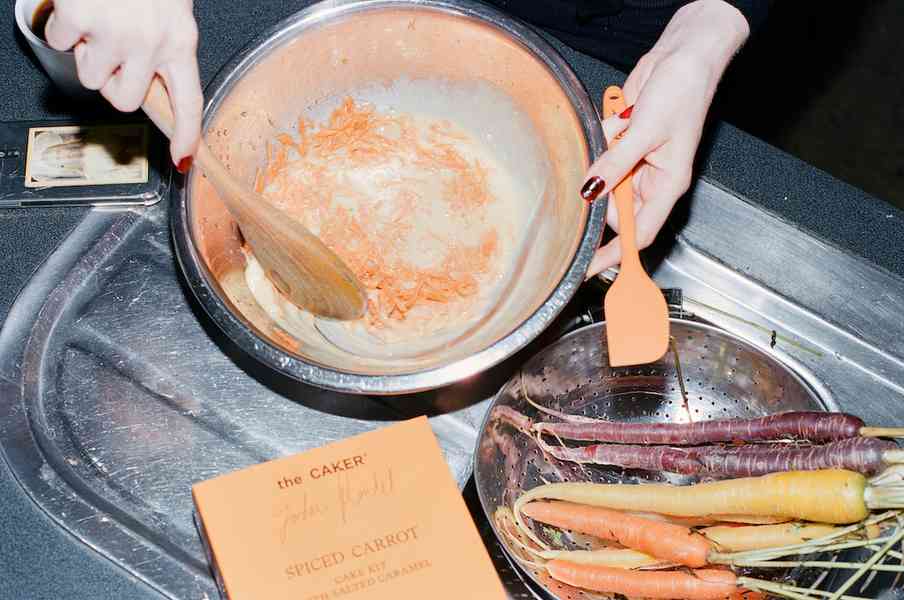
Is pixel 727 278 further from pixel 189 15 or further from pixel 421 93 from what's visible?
pixel 189 15

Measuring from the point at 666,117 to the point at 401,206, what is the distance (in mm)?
401

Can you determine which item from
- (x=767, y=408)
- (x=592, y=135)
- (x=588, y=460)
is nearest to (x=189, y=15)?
(x=592, y=135)

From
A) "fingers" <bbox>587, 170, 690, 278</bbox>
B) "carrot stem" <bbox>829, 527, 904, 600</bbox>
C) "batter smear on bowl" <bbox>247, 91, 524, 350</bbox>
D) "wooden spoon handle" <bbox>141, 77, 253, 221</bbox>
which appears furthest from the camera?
"batter smear on bowl" <bbox>247, 91, 524, 350</bbox>

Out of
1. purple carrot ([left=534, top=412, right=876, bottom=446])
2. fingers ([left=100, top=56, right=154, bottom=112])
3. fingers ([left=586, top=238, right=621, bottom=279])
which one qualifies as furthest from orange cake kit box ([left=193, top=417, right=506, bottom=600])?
fingers ([left=100, top=56, right=154, bottom=112])

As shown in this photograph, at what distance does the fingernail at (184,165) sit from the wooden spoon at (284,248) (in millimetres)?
15

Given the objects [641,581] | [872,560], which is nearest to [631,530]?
[641,581]

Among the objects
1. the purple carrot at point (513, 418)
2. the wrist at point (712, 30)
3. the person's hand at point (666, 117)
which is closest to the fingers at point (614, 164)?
the person's hand at point (666, 117)

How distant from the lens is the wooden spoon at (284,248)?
1.10m

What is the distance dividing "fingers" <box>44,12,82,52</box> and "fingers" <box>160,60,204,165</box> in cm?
10

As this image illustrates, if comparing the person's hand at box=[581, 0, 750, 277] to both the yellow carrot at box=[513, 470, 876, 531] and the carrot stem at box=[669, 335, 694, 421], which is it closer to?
the carrot stem at box=[669, 335, 694, 421]

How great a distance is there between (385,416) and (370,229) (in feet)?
0.87

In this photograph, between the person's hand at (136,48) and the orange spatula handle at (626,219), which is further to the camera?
the orange spatula handle at (626,219)

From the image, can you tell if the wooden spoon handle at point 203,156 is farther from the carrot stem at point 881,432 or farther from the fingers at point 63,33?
the carrot stem at point 881,432

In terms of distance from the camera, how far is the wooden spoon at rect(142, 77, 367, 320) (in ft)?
3.61
